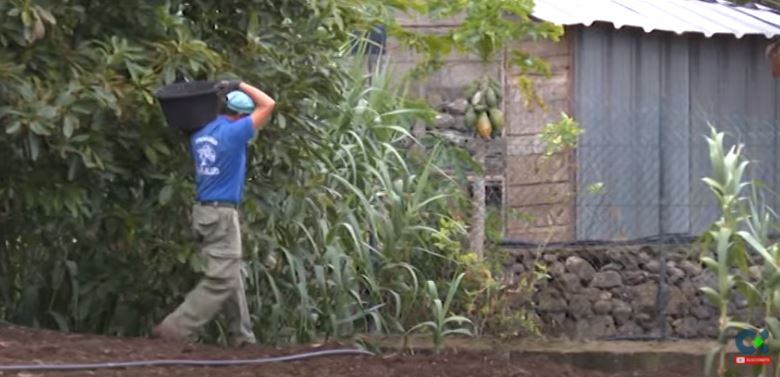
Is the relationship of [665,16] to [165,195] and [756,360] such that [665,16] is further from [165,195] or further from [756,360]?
[165,195]

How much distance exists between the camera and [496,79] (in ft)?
40.9

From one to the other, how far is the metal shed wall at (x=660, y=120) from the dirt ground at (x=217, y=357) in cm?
335

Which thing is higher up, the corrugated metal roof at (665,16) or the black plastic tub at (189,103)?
the corrugated metal roof at (665,16)

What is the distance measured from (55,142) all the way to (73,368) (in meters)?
1.30

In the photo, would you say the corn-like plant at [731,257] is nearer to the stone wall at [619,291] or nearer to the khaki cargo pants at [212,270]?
the khaki cargo pants at [212,270]

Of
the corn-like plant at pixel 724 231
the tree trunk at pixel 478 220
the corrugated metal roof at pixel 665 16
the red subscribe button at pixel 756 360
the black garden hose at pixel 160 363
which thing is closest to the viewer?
the black garden hose at pixel 160 363

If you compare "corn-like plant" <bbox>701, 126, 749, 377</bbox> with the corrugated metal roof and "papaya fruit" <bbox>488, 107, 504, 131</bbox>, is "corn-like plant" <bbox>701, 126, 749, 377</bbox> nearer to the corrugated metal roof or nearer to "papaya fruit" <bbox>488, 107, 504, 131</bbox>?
"papaya fruit" <bbox>488, 107, 504, 131</bbox>

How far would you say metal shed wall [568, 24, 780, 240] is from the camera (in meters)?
11.8

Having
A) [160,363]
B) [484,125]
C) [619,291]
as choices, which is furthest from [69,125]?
[619,291]

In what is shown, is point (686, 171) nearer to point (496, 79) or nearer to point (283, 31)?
point (496, 79)

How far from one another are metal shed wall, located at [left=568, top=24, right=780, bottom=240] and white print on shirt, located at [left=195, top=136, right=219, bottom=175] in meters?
3.95

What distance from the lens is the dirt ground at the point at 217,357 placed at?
24.1 feet

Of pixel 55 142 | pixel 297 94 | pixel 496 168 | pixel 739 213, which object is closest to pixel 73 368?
pixel 55 142

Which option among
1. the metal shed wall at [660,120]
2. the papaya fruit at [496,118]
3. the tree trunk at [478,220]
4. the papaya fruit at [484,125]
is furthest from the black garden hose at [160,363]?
the metal shed wall at [660,120]
